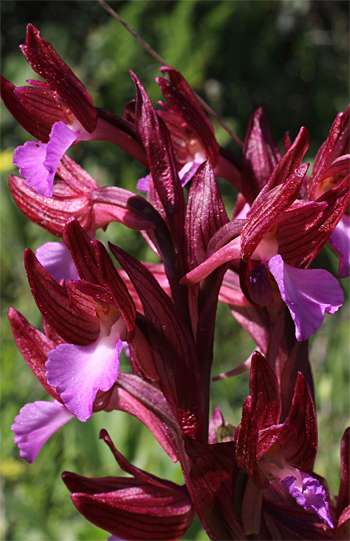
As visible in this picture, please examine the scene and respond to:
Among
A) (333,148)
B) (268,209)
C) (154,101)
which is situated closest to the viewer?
(268,209)

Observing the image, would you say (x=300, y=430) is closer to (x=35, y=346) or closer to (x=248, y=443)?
(x=248, y=443)

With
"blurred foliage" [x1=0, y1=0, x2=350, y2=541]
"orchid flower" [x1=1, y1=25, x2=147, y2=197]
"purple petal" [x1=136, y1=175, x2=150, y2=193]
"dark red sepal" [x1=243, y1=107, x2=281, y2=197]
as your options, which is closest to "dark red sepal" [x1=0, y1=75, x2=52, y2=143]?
"orchid flower" [x1=1, y1=25, x2=147, y2=197]

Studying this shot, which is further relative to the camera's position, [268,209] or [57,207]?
[57,207]

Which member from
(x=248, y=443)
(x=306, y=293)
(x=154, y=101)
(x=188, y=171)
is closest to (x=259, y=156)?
(x=188, y=171)

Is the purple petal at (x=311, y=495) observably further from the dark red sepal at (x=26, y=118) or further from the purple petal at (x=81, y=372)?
the dark red sepal at (x=26, y=118)

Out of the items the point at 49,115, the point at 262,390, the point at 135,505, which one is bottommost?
the point at 135,505

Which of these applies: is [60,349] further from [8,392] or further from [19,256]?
[19,256]

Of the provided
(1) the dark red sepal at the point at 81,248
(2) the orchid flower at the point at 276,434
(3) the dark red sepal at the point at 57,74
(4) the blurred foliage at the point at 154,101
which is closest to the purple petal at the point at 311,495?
(2) the orchid flower at the point at 276,434
